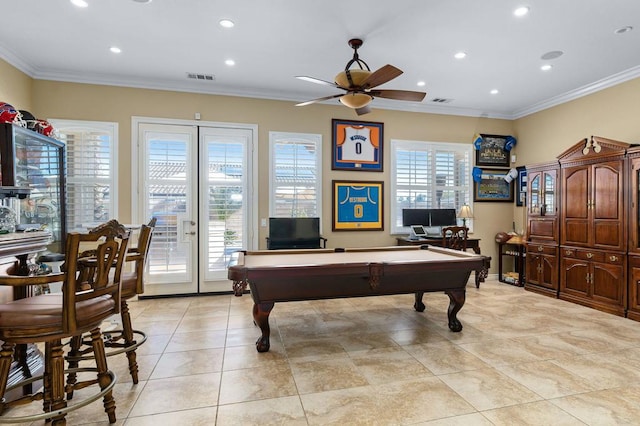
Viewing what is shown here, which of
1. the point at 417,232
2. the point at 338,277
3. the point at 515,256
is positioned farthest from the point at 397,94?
the point at 515,256

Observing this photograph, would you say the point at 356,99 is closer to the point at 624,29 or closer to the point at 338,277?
the point at 338,277

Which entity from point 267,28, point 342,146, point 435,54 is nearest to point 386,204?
point 342,146

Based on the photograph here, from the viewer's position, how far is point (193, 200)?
16.5 feet

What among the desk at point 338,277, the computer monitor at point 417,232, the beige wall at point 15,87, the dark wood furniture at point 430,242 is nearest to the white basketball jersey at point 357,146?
the computer monitor at point 417,232

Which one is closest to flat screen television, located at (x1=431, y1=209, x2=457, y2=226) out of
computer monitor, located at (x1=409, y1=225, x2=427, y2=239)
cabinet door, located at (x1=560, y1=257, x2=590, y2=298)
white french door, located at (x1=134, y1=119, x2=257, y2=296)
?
computer monitor, located at (x1=409, y1=225, x2=427, y2=239)

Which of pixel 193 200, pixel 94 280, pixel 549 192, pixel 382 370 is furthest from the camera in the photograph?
pixel 549 192

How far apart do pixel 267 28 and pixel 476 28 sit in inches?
85.1

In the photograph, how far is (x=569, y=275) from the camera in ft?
15.7

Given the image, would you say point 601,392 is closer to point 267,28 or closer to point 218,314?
point 218,314

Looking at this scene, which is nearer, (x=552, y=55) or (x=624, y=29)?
(x=624, y=29)

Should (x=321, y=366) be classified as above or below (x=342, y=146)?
below

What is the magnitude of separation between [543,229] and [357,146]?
10.5ft

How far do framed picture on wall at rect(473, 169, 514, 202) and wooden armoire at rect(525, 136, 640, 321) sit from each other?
0.92m

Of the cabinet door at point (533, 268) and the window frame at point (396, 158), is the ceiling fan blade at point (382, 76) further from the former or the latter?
the cabinet door at point (533, 268)
